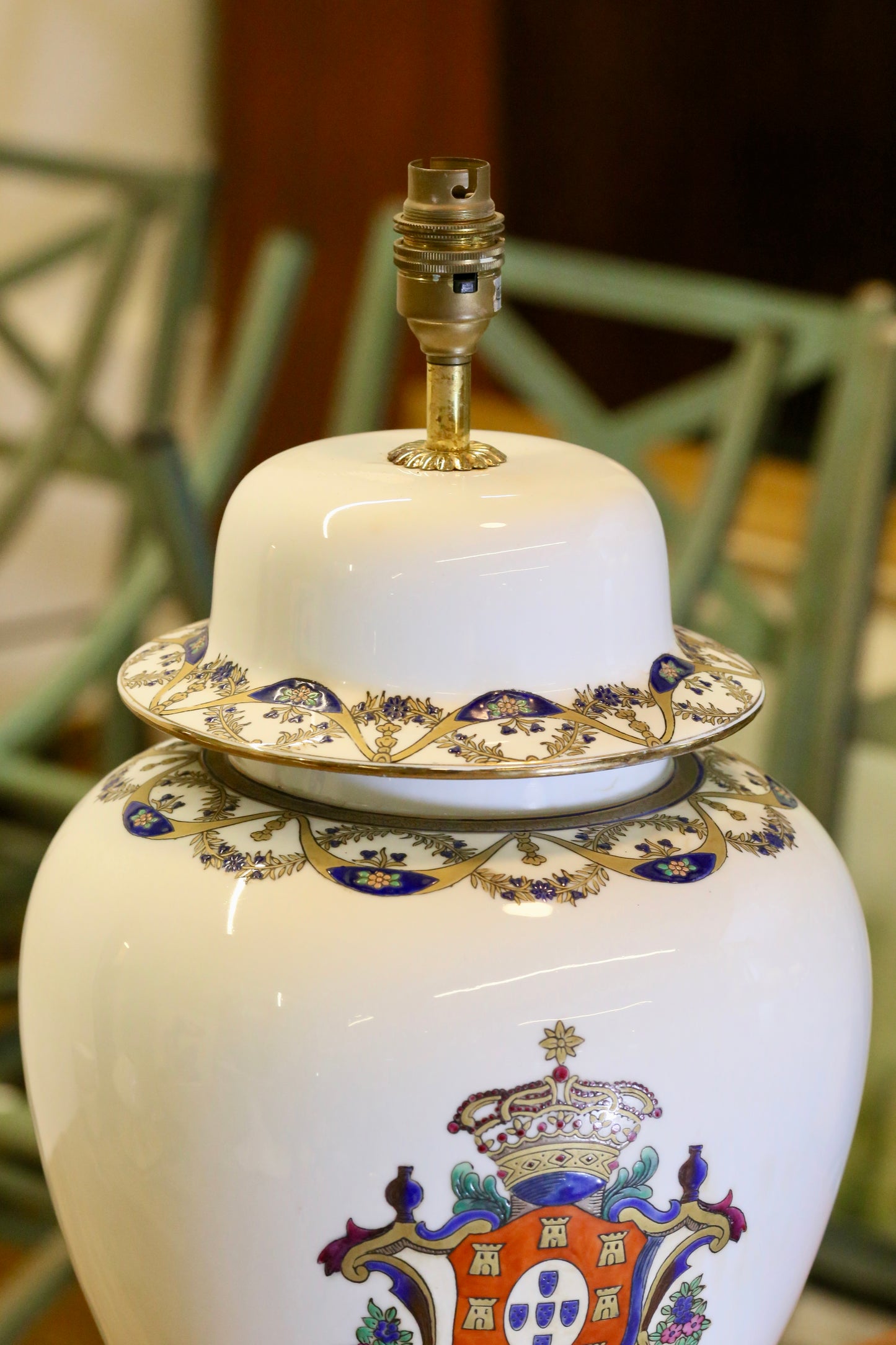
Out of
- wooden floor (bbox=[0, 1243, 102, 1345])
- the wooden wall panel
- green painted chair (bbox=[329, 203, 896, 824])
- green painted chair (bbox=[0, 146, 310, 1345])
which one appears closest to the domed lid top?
green painted chair (bbox=[0, 146, 310, 1345])

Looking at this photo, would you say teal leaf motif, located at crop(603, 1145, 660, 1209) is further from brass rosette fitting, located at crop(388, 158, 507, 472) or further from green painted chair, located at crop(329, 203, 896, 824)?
green painted chair, located at crop(329, 203, 896, 824)

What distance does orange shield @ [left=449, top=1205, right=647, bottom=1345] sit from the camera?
50 cm

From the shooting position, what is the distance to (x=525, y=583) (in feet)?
1.75

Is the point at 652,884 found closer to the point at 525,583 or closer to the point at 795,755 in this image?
the point at 525,583

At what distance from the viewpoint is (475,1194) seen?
1.61 ft

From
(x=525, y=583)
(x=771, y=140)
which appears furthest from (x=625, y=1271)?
(x=771, y=140)

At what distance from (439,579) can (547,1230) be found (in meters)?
0.22

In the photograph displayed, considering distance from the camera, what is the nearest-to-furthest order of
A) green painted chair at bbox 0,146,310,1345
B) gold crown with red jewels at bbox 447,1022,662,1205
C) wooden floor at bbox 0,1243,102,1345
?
gold crown with red jewels at bbox 447,1022,662,1205 < green painted chair at bbox 0,146,310,1345 < wooden floor at bbox 0,1243,102,1345

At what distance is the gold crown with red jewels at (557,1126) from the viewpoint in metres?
0.49

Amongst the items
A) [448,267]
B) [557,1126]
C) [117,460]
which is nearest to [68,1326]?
[117,460]

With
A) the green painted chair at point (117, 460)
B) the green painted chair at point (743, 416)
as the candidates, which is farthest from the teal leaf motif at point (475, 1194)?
the green painted chair at point (743, 416)

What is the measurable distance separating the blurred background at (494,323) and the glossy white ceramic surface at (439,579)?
1.59ft

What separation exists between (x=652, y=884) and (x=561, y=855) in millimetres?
33

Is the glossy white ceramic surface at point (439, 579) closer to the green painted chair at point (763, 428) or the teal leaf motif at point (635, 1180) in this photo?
the teal leaf motif at point (635, 1180)
